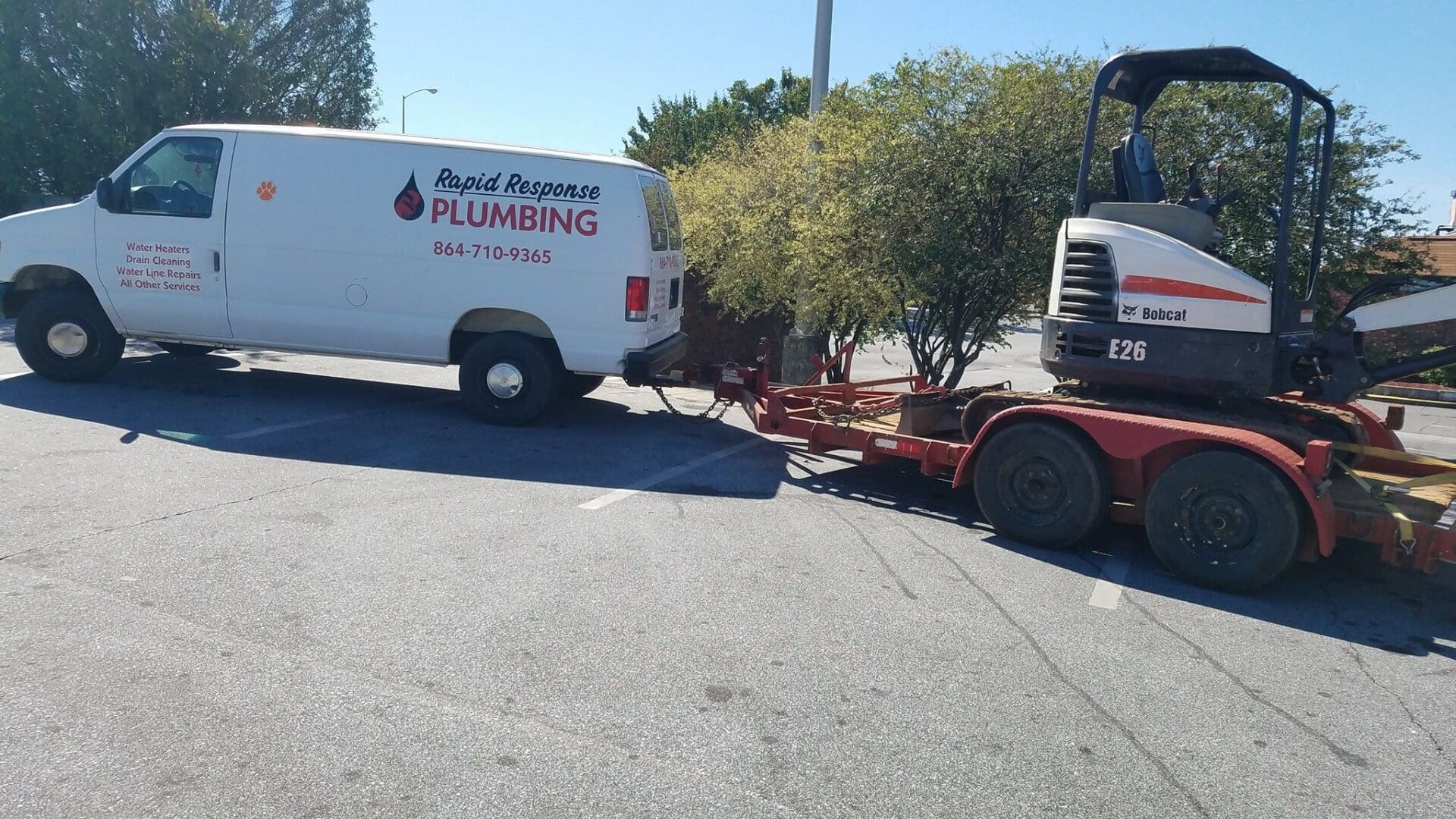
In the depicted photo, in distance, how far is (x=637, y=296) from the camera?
948 cm

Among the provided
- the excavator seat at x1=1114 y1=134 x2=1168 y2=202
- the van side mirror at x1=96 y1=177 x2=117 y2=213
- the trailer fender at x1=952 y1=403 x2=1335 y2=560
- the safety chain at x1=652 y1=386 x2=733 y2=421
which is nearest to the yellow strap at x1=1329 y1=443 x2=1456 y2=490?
→ the trailer fender at x1=952 y1=403 x2=1335 y2=560

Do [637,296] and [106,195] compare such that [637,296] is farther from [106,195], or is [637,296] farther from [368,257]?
[106,195]

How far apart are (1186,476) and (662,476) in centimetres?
390

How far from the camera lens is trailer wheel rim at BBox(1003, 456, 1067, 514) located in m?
7.06

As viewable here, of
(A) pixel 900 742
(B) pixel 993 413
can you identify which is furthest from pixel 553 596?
(B) pixel 993 413

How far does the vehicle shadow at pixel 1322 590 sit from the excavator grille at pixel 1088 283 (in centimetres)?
159

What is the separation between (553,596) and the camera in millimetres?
5613

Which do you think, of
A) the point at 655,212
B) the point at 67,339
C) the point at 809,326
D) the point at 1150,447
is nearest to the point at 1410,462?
the point at 1150,447

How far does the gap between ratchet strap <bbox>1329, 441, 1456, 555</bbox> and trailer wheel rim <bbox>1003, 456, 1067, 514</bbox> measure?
1616 millimetres

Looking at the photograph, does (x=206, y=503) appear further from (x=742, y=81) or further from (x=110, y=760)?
(x=742, y=81)

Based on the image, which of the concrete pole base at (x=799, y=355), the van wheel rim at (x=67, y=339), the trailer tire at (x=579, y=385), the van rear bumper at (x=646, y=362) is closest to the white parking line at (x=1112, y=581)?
the van rear bumper at (x=646, y=362)

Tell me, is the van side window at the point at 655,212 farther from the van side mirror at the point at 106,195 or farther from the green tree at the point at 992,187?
the van side mirror at the point at 106,195

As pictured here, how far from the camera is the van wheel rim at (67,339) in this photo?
395 inches

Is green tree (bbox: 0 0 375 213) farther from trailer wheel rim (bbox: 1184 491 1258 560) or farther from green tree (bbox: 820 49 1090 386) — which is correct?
trailer wheel rim (bbox: 1184 491 1258 560)
